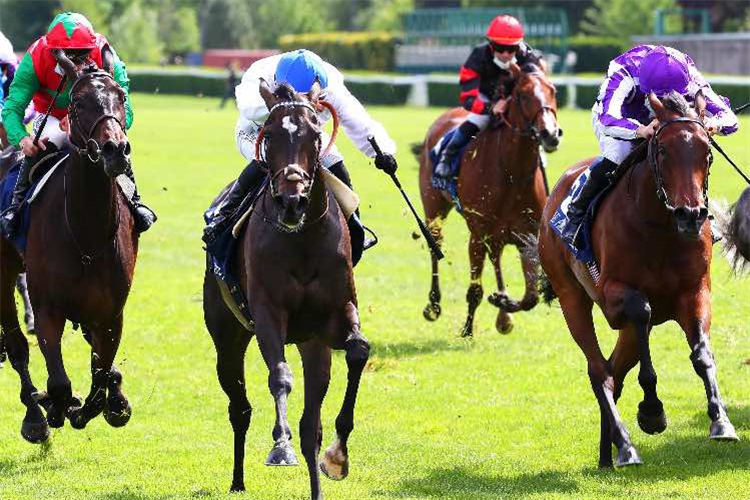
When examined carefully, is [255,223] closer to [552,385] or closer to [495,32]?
[552,385]

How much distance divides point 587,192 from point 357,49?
208ft

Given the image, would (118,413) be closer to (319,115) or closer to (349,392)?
(349,392)

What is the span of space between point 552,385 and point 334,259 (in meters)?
3.98

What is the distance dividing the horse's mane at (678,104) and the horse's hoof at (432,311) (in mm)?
5489

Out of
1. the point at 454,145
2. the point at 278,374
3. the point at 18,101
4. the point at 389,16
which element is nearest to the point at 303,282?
the point at 278,374

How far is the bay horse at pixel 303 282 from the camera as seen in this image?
6070mm

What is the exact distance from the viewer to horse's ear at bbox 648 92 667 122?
683 centimetres

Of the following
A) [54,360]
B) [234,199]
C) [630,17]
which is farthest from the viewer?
[630,17]

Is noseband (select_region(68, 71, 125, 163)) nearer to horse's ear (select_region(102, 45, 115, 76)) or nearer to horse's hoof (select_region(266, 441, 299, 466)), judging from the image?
horse's ear (select_region(102, 45, 115, 76))

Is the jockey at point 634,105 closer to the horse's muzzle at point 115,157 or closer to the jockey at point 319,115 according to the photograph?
the jockey at point 319,115

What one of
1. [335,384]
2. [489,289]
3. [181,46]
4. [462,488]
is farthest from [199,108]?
[181,46]

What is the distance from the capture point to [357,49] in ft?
231

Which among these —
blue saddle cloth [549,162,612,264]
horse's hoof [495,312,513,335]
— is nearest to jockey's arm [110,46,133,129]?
blue saddle cloth [549,162,612,264]

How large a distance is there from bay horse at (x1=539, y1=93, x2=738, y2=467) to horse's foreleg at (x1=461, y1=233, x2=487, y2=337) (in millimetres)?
3989
